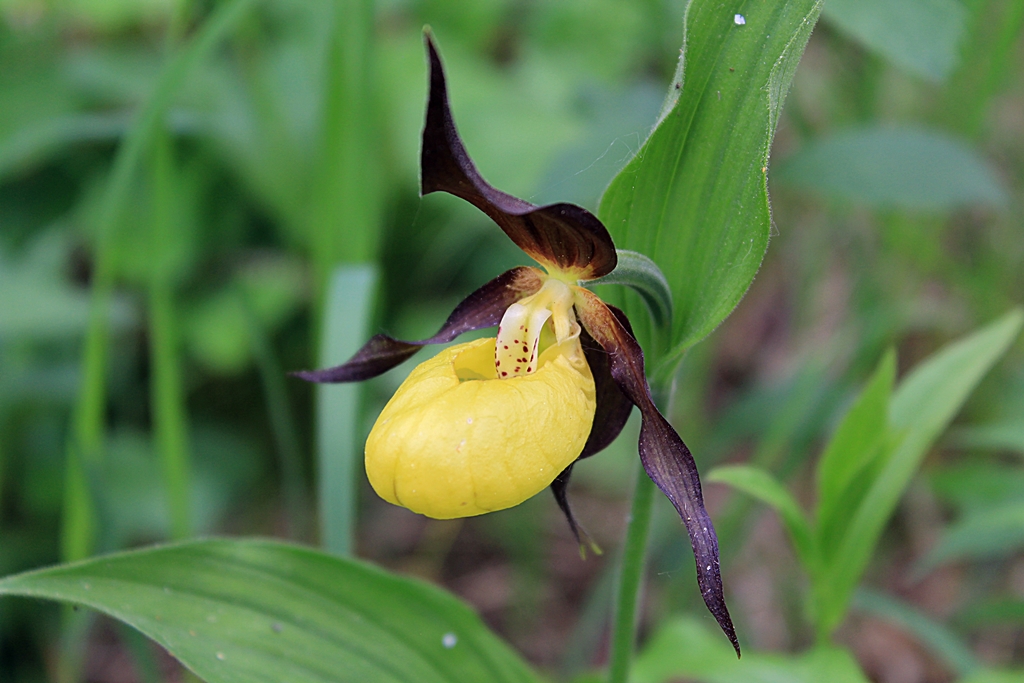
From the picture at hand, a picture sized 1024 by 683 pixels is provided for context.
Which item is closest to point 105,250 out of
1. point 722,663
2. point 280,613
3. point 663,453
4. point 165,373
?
point 165,373

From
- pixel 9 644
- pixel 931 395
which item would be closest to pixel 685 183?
pixel 931 395

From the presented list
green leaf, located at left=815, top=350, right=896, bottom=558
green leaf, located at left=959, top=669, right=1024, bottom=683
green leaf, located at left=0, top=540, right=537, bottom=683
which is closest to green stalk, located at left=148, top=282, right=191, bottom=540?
green leaf, located at left=0, top=540, right=537, bottom=683

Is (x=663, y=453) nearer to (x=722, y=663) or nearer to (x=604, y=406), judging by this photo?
(x=604, y=406)

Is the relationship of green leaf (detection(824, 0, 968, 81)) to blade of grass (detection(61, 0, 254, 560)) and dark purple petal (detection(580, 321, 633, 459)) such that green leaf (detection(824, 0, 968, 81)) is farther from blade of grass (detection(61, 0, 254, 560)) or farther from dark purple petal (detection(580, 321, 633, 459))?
blade of grass (detection(61, 0, 254, 560))

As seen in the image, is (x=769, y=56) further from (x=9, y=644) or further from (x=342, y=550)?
(x=9, y=644)

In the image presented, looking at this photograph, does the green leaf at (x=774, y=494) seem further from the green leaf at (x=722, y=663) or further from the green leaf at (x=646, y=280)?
the green leaf at (x=646, y=280)

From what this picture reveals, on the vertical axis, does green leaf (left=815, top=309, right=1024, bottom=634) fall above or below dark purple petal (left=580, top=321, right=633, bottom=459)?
below
